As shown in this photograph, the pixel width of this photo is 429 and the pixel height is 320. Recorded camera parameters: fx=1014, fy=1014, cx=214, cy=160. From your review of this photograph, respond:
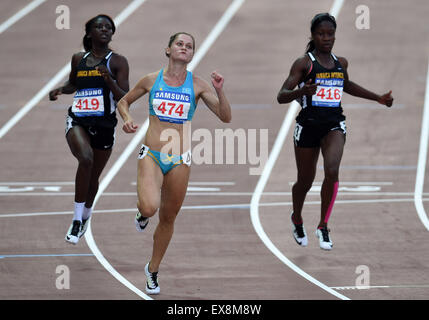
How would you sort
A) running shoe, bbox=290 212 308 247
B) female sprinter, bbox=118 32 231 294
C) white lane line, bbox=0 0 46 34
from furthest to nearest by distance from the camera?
white lane line, bbox=0 0 46 34, running shoe, bbox=290 212 308 247, female sprinter, bbox=118 32 231 294

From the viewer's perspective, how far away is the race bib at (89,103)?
12.4 m

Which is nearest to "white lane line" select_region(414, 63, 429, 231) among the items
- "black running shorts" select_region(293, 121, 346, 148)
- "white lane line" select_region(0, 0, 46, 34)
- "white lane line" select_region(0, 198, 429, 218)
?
"white lane line" select_region(0, 198, 429, 218)

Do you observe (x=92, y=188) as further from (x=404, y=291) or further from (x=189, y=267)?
(x=404, y=291)

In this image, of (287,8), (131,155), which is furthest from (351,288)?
(287,8)

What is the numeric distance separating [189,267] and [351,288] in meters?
2.15

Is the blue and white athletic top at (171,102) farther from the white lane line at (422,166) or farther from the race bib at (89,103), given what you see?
the white lane line at (422,166)

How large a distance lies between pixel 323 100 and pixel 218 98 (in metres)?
2.03

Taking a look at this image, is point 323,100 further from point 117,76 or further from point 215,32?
point 215,32

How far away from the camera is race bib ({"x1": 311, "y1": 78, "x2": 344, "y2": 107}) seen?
12.4 m

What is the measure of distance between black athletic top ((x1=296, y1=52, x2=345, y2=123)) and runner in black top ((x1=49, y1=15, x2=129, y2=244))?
7.38ft

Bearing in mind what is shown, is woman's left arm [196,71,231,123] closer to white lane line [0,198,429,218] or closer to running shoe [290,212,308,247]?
running shoe [290,212,308,247]

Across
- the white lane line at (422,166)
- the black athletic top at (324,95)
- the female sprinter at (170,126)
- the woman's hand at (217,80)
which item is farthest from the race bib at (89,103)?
the white lane line at (422,166)

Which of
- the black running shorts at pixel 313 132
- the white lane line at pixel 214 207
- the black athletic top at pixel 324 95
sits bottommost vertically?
the white lane line at pixel 214 207
